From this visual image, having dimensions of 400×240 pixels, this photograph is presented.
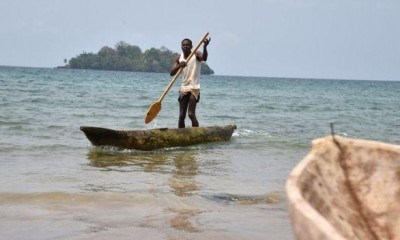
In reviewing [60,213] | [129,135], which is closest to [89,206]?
[60,213]

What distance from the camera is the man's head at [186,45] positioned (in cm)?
889

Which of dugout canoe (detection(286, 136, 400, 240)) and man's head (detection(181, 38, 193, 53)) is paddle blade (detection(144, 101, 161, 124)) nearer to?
man's head (detection(181, 38, 193, 53))

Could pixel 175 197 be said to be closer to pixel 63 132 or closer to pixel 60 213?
pixel 60 213

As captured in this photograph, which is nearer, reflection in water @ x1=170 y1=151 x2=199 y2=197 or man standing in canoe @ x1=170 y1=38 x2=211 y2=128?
reflection in water @ x1=170 y1=151 x2=199 y2=197

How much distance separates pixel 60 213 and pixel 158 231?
36.6 inches

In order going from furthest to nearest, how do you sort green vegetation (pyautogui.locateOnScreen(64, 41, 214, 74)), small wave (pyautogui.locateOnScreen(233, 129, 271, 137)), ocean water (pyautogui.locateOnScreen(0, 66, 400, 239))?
1. green vegetation (pyautogui.locateOnScreen(64, 41, 214, 74))
2. small wave (pyautogui.locateOnScreen(233, 129, 271, 137))
3. ocean water (pyautogui.locateOnScreen(0, 66, 400, 239))

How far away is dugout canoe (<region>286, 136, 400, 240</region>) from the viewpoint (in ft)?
8.94

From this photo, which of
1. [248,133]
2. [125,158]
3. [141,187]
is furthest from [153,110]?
[141,187]

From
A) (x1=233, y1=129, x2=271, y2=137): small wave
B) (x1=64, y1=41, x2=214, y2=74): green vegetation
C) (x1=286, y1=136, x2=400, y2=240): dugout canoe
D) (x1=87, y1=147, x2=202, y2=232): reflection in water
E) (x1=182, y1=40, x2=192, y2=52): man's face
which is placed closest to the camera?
(x1=286, y1=136, x2=400, y2=240): dugout canoe

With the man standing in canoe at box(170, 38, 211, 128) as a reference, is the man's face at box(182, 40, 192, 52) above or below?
above

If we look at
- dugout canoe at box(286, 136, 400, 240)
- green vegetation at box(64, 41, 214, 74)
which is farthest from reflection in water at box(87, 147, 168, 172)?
green vegetation at box(64, 41, 214, 74)

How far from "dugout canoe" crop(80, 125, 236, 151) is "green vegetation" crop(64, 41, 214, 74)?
125 m

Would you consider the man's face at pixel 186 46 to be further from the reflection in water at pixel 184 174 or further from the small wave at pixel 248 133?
the small wave at pixel 248 133

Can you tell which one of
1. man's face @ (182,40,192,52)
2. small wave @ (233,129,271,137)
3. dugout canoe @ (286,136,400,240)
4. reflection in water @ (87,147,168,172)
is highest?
man's face @ (182,40,192,52)
